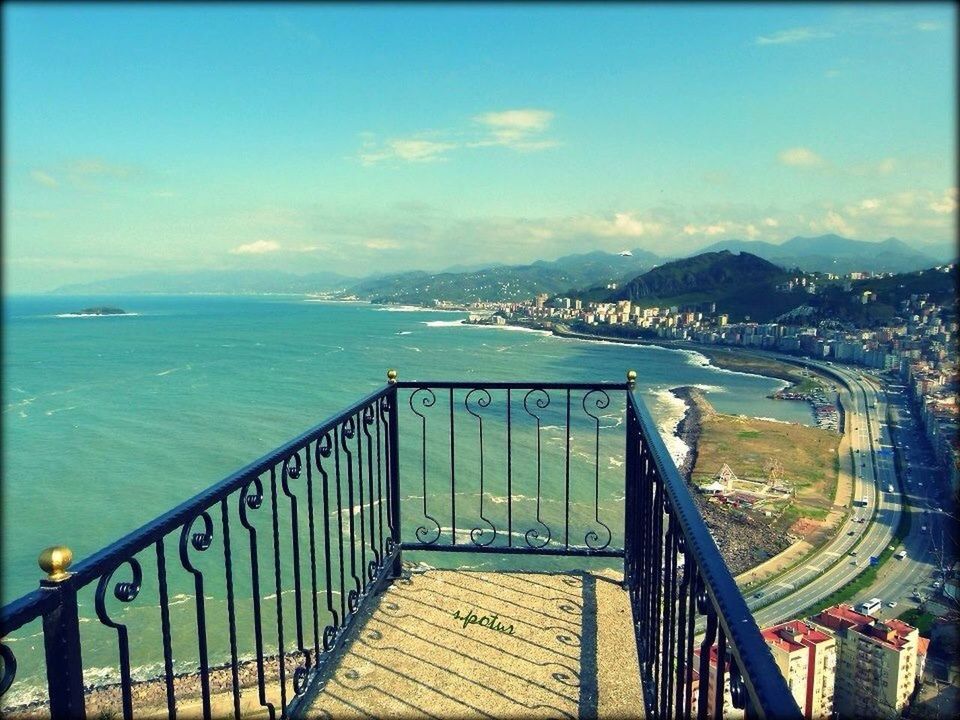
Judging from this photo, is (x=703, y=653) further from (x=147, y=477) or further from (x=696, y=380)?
(x=696, y=380)

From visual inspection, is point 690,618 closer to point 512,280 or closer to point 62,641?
point 62,641

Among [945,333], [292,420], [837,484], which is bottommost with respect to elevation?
[837,484]

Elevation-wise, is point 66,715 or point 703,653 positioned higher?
point 703,653

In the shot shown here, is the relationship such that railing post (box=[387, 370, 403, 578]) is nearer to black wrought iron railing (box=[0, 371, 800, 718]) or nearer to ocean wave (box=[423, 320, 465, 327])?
black wrought iron railing (box=[0, 371, 800, 718])

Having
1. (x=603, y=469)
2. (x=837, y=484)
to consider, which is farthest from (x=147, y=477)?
(x=837, y=484)

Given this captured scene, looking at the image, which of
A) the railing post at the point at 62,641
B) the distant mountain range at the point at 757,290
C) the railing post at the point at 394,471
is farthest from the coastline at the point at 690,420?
the railing post at the point at 62,641

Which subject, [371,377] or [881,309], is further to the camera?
[881,309]

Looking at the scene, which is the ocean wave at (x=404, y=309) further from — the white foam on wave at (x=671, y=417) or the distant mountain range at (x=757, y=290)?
the white foam on wave at (x=671, y=417)

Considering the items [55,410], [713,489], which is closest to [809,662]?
[713,489]
